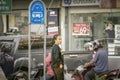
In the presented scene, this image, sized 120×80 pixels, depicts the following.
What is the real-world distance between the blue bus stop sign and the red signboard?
376 inches

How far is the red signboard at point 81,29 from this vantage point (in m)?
23.2

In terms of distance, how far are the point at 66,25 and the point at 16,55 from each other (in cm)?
861

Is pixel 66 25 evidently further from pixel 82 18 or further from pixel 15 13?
pixel 15 13

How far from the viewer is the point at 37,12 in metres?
13.7

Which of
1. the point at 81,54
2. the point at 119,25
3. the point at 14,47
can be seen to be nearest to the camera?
the point at 81,54

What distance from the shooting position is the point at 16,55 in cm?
1495

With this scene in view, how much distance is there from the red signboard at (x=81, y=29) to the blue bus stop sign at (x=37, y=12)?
955 centimetres

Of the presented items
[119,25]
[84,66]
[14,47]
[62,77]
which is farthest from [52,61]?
[119,25]

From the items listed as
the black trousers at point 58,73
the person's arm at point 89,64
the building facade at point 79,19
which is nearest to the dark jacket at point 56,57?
the black trousers at point 58,73

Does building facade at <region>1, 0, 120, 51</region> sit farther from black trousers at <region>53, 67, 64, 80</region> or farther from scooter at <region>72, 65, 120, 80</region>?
black trousers at <region>53, 67, 64, 80</region>

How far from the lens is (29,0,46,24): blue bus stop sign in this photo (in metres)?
13.6

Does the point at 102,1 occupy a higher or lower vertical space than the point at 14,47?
higher

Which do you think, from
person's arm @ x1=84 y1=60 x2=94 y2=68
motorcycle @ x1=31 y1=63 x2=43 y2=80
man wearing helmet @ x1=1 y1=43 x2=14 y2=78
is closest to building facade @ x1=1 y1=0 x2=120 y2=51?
motorcycle @ x1=31 y1=63 x2=43 y2=80

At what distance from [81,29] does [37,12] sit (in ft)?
31.7
